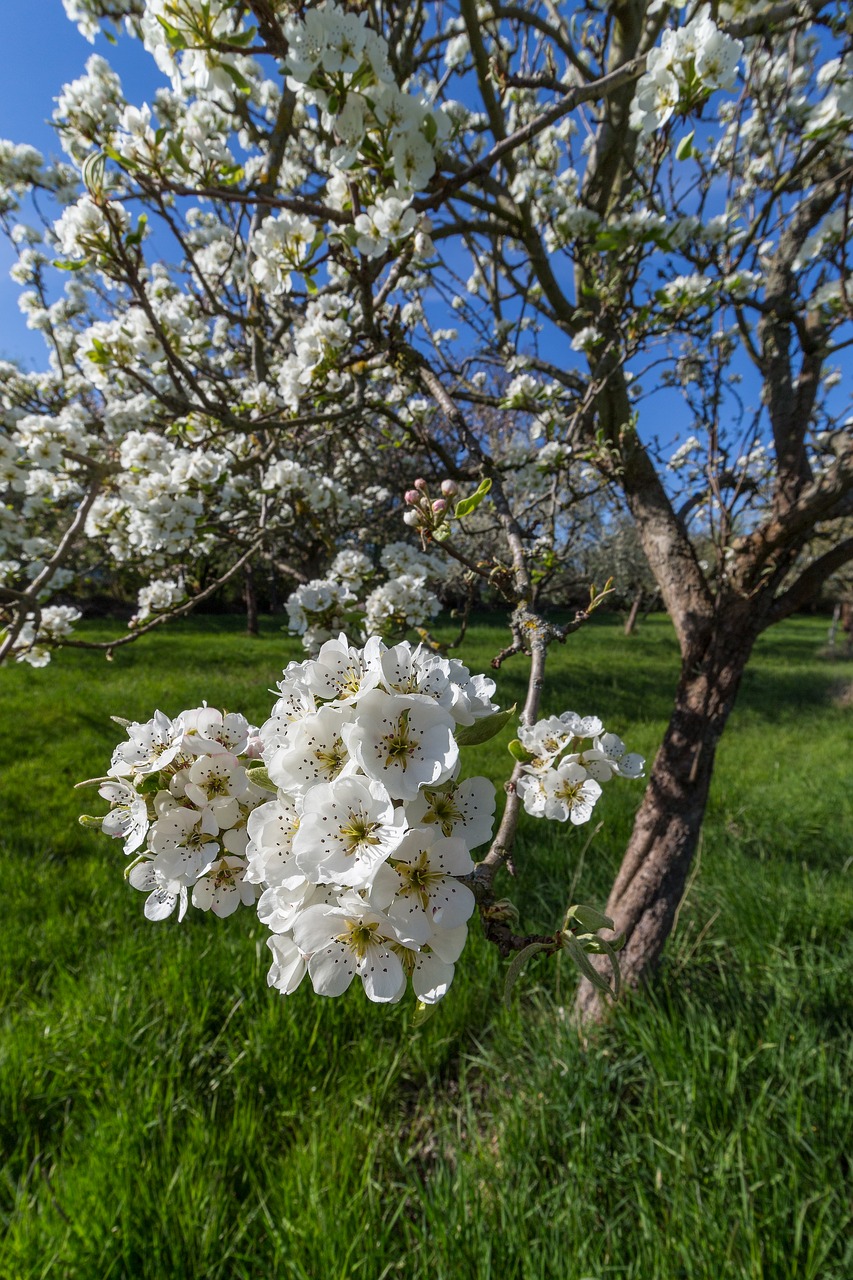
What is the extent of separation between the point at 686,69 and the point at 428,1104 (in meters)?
3.40

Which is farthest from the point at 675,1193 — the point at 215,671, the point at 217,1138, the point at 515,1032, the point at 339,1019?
the point at 215,671

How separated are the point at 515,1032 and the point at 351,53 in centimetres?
316

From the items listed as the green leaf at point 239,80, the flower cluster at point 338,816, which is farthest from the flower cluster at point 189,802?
the green leaf at point 239,80

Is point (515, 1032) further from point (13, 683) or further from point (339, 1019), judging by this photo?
point (13, 683)

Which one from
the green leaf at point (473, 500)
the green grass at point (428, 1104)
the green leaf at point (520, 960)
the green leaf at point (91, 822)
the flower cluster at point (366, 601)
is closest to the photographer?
the green leaf at point (520, 960)

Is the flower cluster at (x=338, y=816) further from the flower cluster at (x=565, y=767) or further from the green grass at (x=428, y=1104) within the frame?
the green grass at (x=428, y=1104)

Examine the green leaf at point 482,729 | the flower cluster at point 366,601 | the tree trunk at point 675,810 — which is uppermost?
the flower cluster at point 366,601

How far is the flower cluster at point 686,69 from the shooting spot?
146 centimetres

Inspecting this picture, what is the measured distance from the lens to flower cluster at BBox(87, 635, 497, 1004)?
69 cm

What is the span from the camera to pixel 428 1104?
227 cm

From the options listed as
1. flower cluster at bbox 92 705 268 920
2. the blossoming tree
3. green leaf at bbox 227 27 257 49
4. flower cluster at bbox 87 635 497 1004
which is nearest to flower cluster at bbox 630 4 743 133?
the blossoming tree

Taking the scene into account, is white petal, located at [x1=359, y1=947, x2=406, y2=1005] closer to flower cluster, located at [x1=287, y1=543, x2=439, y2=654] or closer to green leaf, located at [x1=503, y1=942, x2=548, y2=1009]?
green leaf, located at [x1=503, y1=942, x2=548, y2=1009]

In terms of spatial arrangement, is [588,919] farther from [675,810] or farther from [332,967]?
[675,810]

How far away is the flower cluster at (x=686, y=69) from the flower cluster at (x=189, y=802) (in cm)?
191
